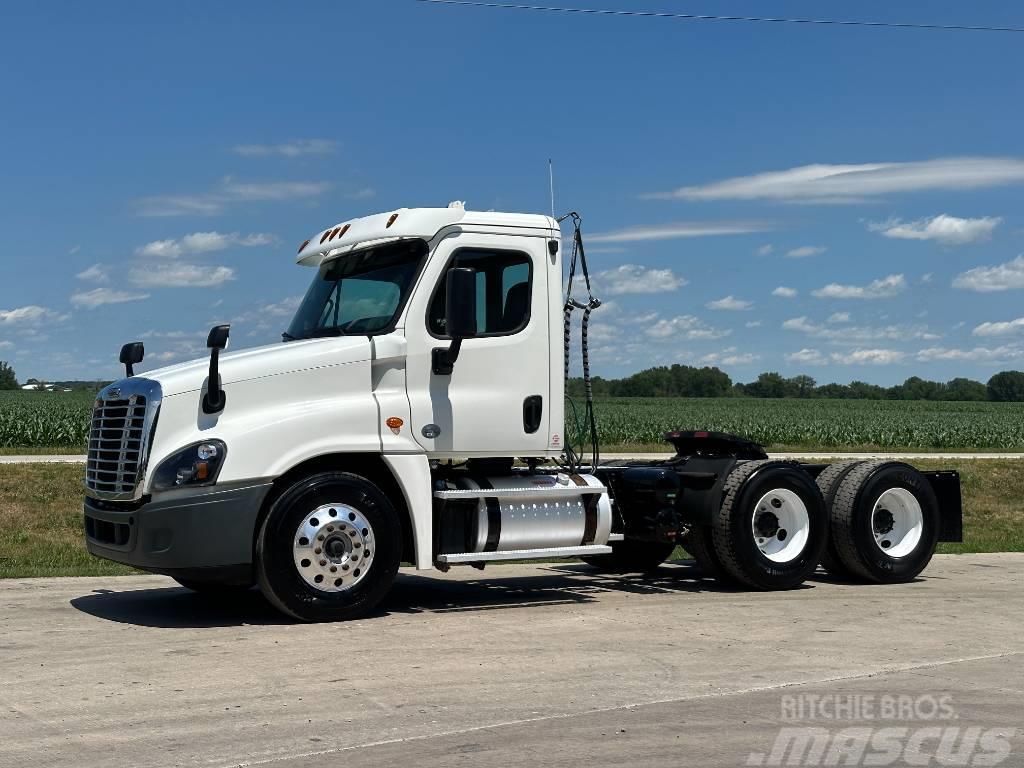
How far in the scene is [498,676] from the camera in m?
7.97

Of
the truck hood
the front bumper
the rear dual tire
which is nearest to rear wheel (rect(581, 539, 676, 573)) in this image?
the rear dual tire

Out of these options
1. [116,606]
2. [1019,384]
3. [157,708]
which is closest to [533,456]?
[116,606]

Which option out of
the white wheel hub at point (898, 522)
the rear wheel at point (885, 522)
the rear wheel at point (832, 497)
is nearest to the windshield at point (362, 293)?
the rear wheel at point (832, 497)

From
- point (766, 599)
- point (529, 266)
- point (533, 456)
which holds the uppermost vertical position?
point (529, 266)

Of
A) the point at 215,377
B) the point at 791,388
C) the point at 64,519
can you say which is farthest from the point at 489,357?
the point at 791,388

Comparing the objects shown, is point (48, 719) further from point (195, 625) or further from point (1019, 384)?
point (1019, 384)

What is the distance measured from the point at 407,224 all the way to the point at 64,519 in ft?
37.2

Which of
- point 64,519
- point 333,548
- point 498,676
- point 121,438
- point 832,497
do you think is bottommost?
point 498,676

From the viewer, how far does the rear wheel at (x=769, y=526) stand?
12.0 m

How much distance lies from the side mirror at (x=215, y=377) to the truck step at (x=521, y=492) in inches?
74.4

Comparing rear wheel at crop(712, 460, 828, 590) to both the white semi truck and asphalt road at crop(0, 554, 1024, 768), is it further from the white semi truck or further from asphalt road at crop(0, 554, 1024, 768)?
asphalt road at crop(0, 554, 1024, 768)

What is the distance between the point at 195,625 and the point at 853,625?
194 inches

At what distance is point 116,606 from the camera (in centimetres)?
1112

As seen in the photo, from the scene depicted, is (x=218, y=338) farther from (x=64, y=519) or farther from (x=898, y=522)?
(x=64, y=519)
